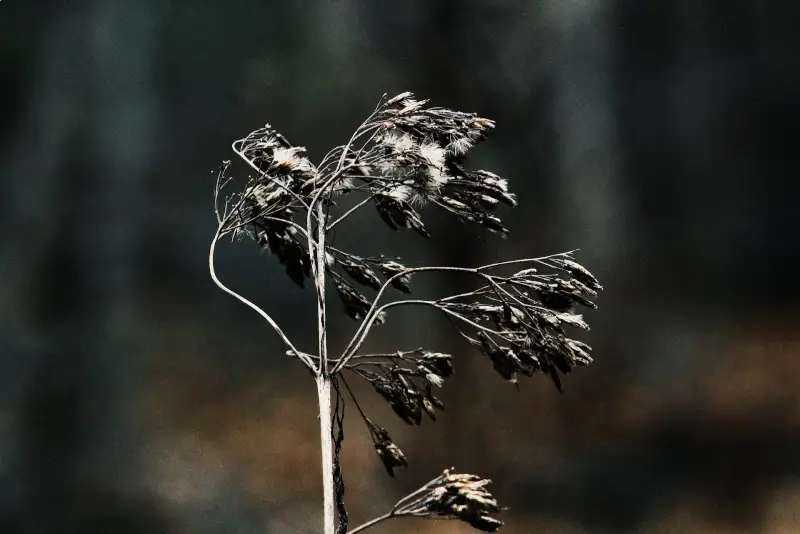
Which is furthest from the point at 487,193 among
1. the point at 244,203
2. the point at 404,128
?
the point at 244,203

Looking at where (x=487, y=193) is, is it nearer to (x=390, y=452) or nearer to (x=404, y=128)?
(x=404, y=128)

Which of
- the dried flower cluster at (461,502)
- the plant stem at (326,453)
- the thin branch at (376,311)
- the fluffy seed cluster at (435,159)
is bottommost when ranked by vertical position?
the dried flower cluster at (461,502)

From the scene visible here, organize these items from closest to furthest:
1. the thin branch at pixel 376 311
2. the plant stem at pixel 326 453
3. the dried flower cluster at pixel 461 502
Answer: the dried flower cluster at pixel 461 502 → the plant stem at pixel 326 453 → the thin branch at pixel 376 311

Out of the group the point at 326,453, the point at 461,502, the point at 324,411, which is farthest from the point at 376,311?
the point at 461,502

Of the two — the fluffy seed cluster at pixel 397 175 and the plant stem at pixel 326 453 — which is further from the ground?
the fluffy seed cluster at pixel 397 175

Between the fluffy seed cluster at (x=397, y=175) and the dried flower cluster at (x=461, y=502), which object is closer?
the dried flower cluster at (x=461, y=502)

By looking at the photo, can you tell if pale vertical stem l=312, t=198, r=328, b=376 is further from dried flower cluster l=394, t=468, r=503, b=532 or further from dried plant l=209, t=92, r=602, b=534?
dried flower cluster l=394, t=468, r=503, b=532

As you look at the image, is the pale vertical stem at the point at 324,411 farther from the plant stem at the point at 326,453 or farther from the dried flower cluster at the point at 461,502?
the dried flower cluster at the point at 461,502


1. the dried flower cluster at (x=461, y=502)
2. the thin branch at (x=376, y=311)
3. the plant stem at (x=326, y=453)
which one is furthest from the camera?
the thin branch at (x=376, y=311)

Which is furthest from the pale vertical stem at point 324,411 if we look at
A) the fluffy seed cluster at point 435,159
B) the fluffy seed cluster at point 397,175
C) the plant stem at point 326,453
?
the fluffy seed cluster at point 435,159
